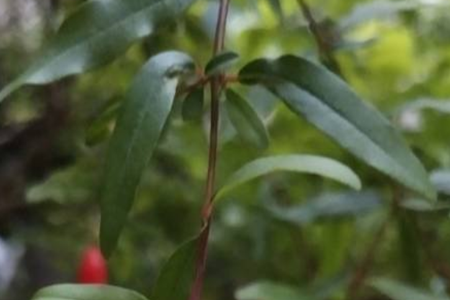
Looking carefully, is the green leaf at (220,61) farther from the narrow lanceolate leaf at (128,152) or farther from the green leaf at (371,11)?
the green leaf at (371,11)

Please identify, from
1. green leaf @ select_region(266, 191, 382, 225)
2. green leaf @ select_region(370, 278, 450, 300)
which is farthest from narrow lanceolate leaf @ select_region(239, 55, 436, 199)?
green leaf @ select_region(266, 191, 382, 225)

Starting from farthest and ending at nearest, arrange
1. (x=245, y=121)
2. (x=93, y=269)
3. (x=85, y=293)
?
1. (x=93, y=269)
2. (x=245, y=121)
3. (x=85, y=293)

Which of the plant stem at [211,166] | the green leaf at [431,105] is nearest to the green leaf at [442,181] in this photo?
the green leaf at [431,105]

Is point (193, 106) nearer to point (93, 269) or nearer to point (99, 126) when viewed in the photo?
point (99, 126)

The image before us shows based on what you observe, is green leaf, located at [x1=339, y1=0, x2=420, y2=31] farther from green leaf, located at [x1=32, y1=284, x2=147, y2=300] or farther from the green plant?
green leaf, located at [x1=32, y1=284, x2=147, y2=300]

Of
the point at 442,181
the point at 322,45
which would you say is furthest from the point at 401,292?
the point at 322,45

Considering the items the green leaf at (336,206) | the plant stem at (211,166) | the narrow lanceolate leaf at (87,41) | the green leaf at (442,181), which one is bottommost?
the green leaf at (336,206)
